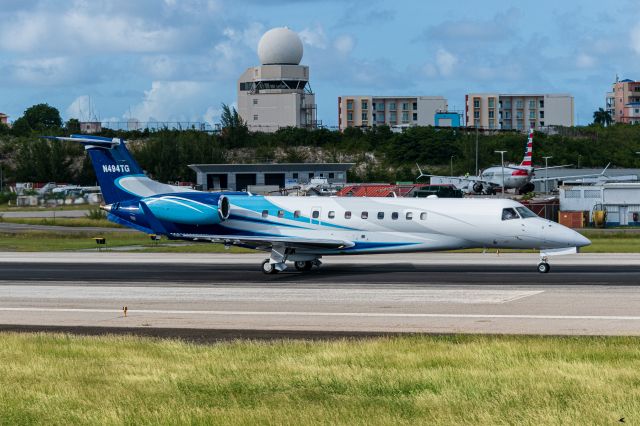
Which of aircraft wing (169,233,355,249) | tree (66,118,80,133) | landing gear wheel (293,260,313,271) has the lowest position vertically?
landing gear wheel (293,260,313,271)

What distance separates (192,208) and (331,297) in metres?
10.0

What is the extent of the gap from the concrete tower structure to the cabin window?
11850 cm

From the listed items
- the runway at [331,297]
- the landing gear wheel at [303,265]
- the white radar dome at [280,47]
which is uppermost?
the white radar dome at [280,47]

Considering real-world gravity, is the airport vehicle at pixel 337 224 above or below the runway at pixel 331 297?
above

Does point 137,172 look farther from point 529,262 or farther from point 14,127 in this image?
point 14,127

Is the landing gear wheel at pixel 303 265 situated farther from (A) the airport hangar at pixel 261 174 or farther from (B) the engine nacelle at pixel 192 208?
(A) the airport hangar at pixel 261 174

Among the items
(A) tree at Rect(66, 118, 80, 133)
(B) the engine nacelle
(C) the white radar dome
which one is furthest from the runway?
(A) tree at Rect(66, 118, 80, 133)

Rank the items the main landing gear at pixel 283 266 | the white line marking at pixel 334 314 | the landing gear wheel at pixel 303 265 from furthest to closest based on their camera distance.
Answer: the landing gear wheel at pixel 303 265 → the main landing gear at pixel 283 266 → the white line marking at pixel 334 314

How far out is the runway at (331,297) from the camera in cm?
2284

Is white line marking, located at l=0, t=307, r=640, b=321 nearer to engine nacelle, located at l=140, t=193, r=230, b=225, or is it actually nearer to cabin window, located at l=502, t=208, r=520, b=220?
engine nacelle, located at l=140, t=193, r=230, b=225

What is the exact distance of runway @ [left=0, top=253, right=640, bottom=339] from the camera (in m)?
22.8

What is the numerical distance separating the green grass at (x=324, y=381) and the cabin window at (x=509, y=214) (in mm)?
15114

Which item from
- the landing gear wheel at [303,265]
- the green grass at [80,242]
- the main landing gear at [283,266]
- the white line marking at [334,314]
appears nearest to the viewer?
the white line marking at [334,314]

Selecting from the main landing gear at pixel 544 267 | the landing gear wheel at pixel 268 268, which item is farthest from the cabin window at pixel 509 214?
the landing gear wheel at pixel 268 268
